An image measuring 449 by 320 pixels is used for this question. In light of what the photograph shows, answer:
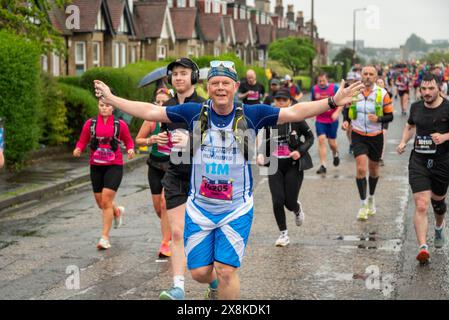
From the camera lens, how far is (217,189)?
5.72 meters

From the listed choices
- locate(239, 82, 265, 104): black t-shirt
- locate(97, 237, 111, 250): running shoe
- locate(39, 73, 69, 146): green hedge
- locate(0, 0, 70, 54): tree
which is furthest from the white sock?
locate(0, 0, 70, 54): tree

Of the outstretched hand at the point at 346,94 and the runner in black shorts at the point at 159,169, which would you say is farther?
the runner in black shorts at the point at 159,169

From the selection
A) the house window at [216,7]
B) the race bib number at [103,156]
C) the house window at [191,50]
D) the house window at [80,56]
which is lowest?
the race bib number at [103,156]

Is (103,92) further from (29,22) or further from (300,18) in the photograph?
(300,18)

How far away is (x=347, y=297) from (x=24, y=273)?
10.6ft

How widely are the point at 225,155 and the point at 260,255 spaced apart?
315 cm

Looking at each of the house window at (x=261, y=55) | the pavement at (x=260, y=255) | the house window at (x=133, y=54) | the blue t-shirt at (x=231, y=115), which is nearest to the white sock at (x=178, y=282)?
the pavement at (x=260, y=255)

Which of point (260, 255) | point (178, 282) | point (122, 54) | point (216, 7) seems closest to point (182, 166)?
point (178, 282)

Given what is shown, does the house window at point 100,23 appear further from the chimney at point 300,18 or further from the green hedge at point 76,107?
the chimney at point 300,18

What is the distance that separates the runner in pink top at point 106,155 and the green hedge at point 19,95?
614 cm

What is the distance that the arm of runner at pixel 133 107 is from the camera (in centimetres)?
588

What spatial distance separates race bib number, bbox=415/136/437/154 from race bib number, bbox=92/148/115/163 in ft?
11.3
